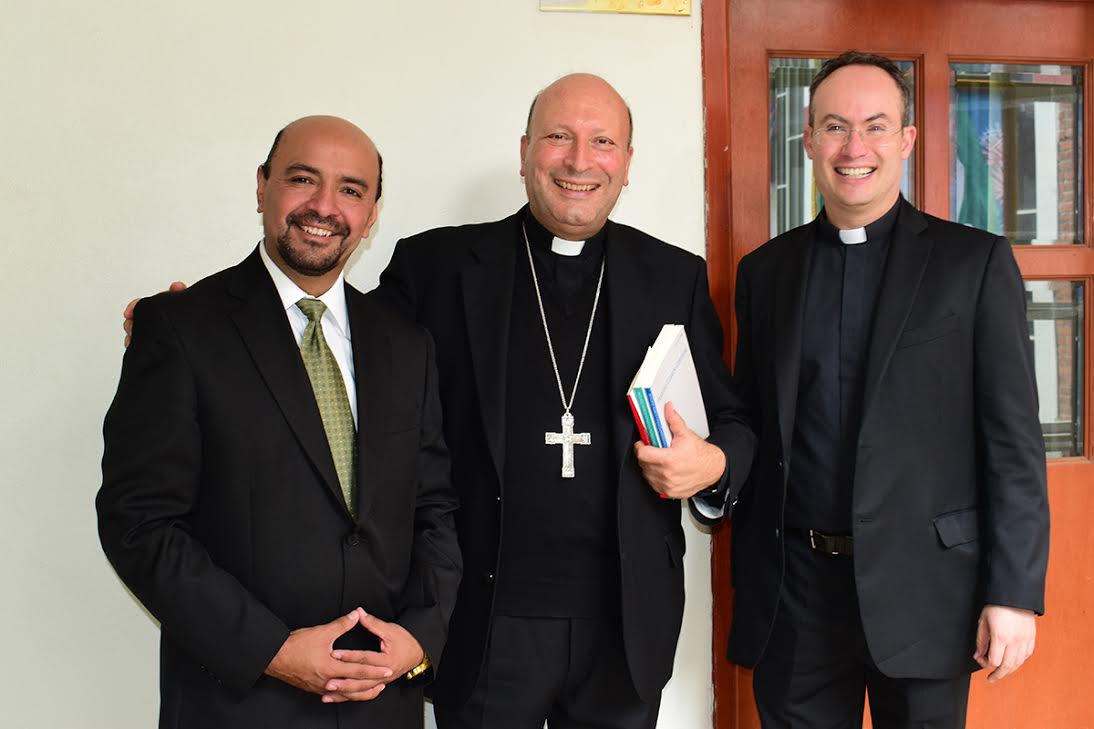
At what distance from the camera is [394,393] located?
1.98 metres

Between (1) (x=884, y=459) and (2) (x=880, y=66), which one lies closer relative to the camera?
(1) (x=884, y=459)

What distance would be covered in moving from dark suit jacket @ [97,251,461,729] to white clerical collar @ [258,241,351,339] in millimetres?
28

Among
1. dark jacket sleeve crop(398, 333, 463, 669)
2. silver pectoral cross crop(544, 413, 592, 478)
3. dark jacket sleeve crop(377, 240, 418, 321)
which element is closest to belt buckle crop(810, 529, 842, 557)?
silver pectoral cross crop(544, 413, 592, 478)

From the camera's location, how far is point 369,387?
192 centimetres

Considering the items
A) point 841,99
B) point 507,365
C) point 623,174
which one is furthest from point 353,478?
point 841,99

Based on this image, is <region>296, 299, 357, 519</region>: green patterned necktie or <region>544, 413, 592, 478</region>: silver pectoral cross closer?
<region>296, 299, 357, 519</region>: green patterned necktie

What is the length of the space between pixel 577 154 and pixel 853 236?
68 cm

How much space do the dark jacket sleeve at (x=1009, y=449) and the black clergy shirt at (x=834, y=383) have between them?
250mm

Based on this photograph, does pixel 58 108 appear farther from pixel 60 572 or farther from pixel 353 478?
pixel 353 478

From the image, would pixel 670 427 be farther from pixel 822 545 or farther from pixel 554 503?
pixel 822 545

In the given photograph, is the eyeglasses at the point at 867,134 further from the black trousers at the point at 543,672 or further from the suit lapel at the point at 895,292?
the black trousers at the point at 543,672

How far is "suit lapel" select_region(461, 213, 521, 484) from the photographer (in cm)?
217

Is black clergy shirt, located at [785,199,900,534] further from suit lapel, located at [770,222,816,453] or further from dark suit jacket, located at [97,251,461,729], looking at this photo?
dark suit jacket, located at [97,251,461,729]

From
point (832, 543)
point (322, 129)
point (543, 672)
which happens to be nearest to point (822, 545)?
point (832, 543)
